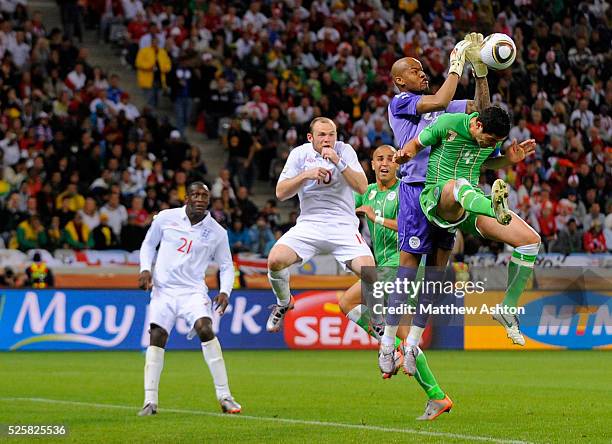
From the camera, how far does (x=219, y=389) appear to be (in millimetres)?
13305

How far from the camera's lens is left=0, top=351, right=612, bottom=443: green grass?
1121cm

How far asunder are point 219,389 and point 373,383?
3.99 meters

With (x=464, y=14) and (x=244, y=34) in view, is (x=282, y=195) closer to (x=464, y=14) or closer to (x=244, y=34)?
(x=244, y=34)

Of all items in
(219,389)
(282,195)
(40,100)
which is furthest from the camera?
(40,100)

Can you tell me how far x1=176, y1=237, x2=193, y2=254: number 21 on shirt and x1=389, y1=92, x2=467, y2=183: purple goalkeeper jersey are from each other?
2.94m

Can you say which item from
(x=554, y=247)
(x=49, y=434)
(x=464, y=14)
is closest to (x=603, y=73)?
(x=464, y=14)

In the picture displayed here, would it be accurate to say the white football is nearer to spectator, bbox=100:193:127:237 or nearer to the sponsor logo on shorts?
the sponsor logo on shorts

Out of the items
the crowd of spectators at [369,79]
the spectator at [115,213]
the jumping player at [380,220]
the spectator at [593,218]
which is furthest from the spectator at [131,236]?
the jumping player at [380,220]

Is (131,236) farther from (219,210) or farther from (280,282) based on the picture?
(280,282)

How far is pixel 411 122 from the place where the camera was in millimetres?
11633

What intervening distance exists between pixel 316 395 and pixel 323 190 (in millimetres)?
3305

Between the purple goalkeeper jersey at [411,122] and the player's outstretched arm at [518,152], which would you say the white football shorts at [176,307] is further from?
the player's outstretched arm at [518,152]

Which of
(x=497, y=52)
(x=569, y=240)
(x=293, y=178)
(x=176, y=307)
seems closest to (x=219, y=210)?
(x=569, y=240)

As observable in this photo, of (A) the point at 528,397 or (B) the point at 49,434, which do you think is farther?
(A) the point at 528,397
